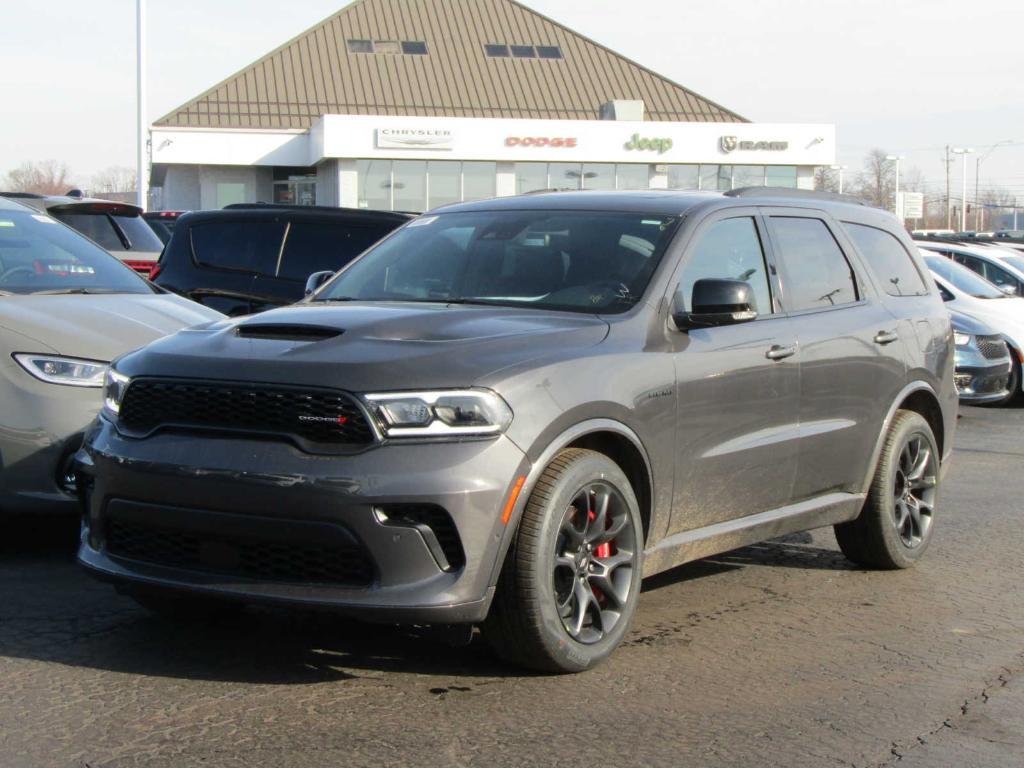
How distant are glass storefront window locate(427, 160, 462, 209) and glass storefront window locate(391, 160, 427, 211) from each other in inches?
9.1

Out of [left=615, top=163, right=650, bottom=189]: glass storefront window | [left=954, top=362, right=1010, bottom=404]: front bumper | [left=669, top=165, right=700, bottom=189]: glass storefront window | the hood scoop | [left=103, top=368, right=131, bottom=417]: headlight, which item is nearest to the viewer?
the hood scoop

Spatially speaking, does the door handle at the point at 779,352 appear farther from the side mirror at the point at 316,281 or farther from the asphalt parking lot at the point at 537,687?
the side mirror at the point at 316,281

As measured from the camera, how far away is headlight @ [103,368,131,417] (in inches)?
196

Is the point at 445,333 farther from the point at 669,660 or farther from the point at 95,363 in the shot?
the point at 95,363

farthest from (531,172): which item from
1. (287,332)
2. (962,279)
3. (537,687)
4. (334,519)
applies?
(334,519)

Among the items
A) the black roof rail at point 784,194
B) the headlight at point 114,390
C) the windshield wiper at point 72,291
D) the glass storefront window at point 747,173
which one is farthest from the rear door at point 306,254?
the glass storefront window at point 747,173

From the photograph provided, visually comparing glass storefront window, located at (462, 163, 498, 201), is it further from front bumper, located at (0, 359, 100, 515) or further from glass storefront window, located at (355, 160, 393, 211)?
front bumper, located at (0, 359, 100, 515)

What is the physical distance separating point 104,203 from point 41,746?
9115 mm

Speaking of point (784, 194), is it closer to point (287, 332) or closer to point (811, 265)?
point (811, 265)

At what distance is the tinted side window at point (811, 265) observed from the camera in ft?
21.0

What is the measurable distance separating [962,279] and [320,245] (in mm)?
8370

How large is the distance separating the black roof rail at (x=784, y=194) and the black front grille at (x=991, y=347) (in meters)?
8.43

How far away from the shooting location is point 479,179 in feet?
168

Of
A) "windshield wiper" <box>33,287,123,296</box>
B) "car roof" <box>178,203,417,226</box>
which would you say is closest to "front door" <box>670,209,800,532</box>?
"windshield wiper" <box>33,287,123,296</box>
